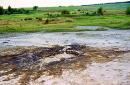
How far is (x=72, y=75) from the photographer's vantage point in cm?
1451

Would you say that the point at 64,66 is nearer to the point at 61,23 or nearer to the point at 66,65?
the point at 66,65

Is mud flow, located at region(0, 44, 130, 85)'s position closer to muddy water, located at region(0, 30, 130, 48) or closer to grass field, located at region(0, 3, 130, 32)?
muddy water, located at region(0, 30, 130, 48)

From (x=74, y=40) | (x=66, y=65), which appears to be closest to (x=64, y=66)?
(x=66, y=65)

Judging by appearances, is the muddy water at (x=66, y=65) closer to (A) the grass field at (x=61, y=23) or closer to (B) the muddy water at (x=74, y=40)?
(B) the muddy water at (x=74, y=40)

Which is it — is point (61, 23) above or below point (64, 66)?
below

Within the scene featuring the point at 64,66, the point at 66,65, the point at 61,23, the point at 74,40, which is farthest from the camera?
the point at 61,23

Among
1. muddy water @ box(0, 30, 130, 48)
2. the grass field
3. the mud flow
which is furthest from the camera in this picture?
the grass field

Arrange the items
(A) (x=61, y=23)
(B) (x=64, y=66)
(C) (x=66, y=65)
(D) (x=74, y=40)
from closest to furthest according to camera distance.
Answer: (B) (x=64, y=66)
(C) (x=66, y=65)
(D) (x=74, y=40)
(A) (x=61, y=23)

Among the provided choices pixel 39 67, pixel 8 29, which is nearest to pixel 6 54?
pixel 39 67

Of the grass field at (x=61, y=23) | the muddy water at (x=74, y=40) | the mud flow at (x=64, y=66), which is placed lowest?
the grass field at (x=61, y=23)

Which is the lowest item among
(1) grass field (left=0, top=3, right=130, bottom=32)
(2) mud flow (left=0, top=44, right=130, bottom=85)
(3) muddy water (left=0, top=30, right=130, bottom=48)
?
(1) grass field (left=0, top=3, right=130, bottom=32)

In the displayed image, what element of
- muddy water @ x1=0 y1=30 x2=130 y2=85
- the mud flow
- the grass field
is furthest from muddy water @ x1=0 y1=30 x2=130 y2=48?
the grass field

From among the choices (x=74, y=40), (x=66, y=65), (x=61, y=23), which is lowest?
(x=61, y=23)

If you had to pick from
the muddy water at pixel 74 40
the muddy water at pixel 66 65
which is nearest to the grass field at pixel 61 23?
the muddy water at pixel 74 40
